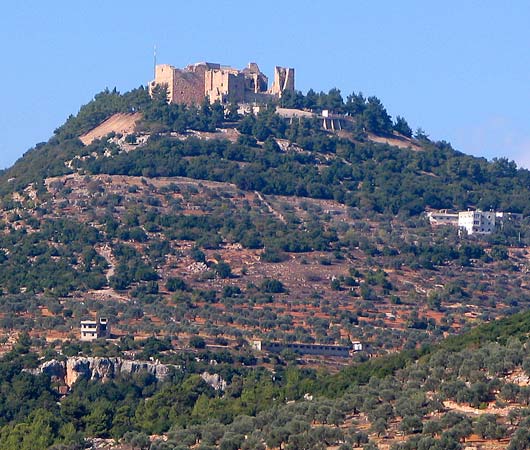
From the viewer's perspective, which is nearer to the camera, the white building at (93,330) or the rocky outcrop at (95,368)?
the rocky outcrop at (95,368)

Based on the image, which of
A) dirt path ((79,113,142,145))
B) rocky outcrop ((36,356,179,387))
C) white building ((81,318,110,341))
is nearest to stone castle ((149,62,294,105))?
dirt path ((79,113,142,145))

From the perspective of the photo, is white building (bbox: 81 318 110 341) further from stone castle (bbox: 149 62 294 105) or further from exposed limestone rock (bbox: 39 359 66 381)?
stone castle (bbox: 149 62 294 105)

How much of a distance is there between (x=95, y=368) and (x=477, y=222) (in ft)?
106

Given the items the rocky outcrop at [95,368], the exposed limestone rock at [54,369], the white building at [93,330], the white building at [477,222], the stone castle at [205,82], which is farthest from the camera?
the stone castle at [205,82]

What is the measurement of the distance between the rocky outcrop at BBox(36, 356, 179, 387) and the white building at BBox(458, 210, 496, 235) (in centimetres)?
3104

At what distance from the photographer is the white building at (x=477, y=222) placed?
106 metres

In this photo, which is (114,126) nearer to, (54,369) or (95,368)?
(95,368)

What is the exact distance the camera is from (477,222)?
350 feet

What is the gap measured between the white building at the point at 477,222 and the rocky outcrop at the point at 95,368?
1222 inches

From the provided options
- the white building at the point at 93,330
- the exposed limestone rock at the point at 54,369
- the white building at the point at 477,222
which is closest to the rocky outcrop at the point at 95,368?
the exposed limestone rock at the point at 54,369

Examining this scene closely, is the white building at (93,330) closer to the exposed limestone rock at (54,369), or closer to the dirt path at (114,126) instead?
the exposed limestone rock at (54,369)

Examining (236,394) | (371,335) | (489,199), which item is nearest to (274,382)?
(236,394)

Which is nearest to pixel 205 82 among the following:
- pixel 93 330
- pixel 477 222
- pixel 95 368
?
pixel 477 222

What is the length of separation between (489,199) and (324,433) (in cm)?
6019
